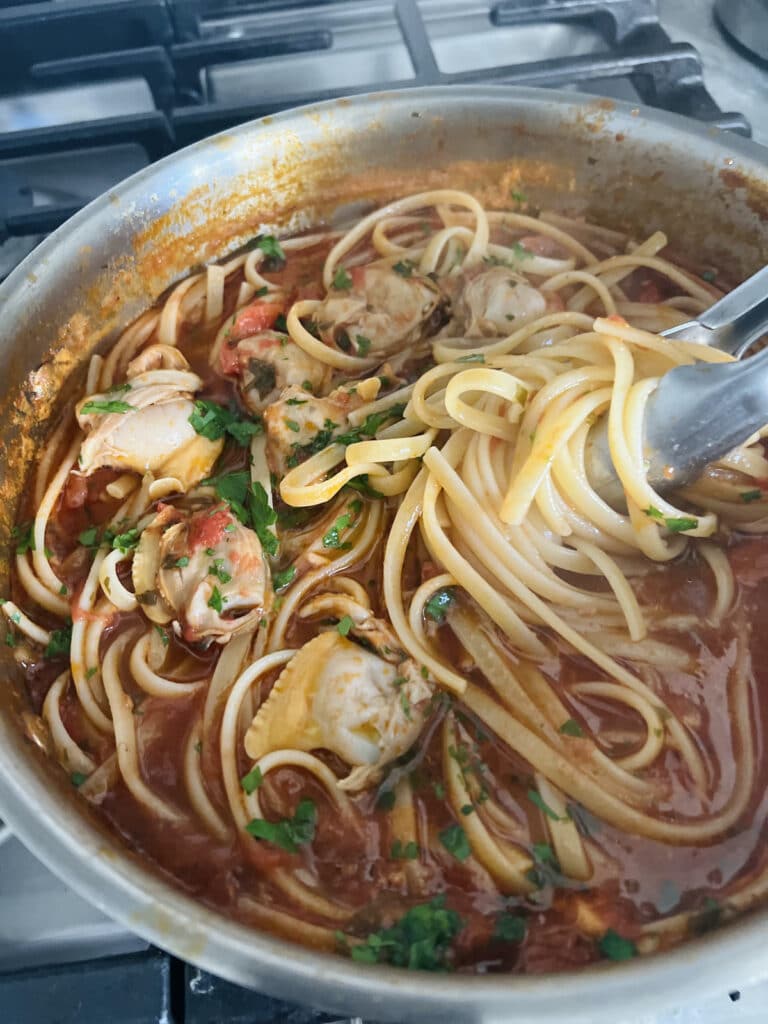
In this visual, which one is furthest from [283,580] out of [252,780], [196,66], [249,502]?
[196,66]

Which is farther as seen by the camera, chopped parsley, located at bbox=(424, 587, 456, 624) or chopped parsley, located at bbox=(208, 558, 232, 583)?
chopped parsley, located at bbox=(424, 587, 456, 624)

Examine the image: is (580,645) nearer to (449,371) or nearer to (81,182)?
(449,371)

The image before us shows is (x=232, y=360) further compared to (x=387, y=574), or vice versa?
(x=232, y=360)

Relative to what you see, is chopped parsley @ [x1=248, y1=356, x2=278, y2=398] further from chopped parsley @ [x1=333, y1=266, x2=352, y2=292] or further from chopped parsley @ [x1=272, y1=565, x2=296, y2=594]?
chopped parsley @ [x1=272, y1=565, x2=296, y2=594]

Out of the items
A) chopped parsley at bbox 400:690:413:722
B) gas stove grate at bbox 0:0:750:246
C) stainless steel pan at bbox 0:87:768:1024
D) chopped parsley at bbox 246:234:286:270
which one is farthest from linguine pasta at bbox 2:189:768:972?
gas stove grate at bbox 0:0:750:246

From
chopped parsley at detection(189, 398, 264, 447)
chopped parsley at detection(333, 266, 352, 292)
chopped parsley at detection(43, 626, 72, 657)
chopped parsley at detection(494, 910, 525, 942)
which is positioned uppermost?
chopped parsley at detection(333, 266, 352, 292)

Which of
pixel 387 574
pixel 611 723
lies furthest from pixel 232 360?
pixel 611 723

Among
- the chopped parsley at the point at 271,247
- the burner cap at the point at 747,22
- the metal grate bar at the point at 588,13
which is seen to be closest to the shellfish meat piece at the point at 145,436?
the chopped parsley at the point at 271,247
